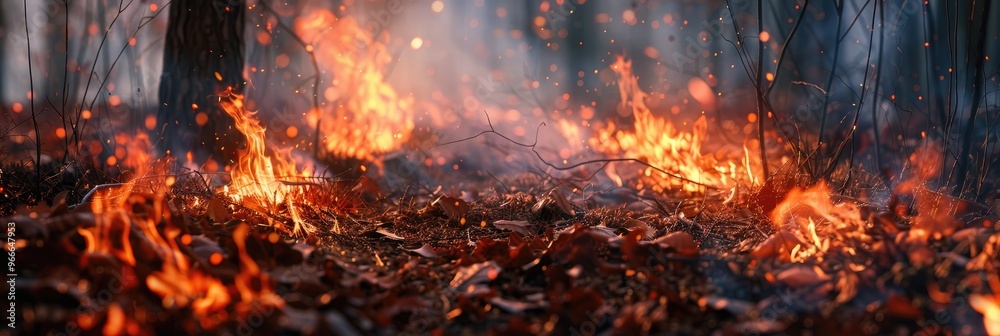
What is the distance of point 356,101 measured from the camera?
7422mm

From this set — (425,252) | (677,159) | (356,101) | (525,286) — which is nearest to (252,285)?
(525,286)

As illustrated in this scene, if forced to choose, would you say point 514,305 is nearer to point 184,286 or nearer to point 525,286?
point 525,286

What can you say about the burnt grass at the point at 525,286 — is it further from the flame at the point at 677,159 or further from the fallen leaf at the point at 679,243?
the flame at the point at 677,159

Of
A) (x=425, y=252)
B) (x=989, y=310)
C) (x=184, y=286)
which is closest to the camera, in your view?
(x=989, y=310)

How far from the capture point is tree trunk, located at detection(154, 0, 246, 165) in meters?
4.80

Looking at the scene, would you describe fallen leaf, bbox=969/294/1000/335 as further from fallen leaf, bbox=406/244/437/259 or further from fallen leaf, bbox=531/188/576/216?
fallen leaf, bbox=531/188/576/216

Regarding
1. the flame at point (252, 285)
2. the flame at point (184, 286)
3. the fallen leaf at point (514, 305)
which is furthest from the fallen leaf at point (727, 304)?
the flame at point (184, 286)

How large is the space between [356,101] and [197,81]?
8.61 feet

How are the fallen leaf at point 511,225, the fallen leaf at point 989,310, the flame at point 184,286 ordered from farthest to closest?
1. the fallen leaf at point 511,225
2. the flame at point 184,286
3. the fallen leaf at point 989,310

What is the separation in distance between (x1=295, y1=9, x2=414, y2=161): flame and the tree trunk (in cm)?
74

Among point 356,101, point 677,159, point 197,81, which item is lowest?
point 677,159

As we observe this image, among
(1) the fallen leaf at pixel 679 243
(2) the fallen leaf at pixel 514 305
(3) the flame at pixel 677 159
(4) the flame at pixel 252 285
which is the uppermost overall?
(3) the flame at pixel 677 159

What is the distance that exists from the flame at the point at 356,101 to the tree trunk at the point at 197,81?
0.74 m

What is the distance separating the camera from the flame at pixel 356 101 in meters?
6.12
